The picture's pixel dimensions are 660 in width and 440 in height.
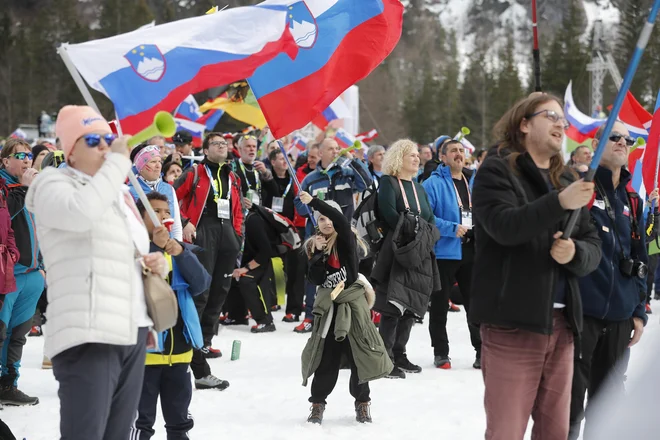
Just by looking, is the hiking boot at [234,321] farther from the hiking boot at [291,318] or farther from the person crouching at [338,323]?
the person crouching at [338,323]

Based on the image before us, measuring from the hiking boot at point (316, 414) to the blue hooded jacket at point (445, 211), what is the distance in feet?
8.49

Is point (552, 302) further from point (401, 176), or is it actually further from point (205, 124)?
point (205, 124)

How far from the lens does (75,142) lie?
3885 mm

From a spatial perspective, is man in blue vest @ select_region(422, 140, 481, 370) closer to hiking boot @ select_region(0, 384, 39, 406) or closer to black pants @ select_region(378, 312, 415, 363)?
black pants @ select_region(378, 312, 415, 363)

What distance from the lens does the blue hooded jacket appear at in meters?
8.86

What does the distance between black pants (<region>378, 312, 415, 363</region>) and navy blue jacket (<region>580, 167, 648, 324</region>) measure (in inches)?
123

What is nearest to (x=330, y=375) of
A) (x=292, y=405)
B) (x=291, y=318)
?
(x=292, y=405)

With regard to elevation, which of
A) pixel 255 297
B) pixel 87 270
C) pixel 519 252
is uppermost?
pixel 519 252

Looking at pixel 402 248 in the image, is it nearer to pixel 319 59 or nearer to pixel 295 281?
pixel 319 59

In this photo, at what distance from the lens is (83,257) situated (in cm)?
371

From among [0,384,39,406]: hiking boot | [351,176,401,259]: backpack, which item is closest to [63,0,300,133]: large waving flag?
[351,176,401,259]: backpack

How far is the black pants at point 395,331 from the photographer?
8320 mm

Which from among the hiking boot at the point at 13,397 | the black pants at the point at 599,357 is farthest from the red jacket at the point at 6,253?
the black pants at the point at 599,357

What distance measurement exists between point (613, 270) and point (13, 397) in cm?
473
